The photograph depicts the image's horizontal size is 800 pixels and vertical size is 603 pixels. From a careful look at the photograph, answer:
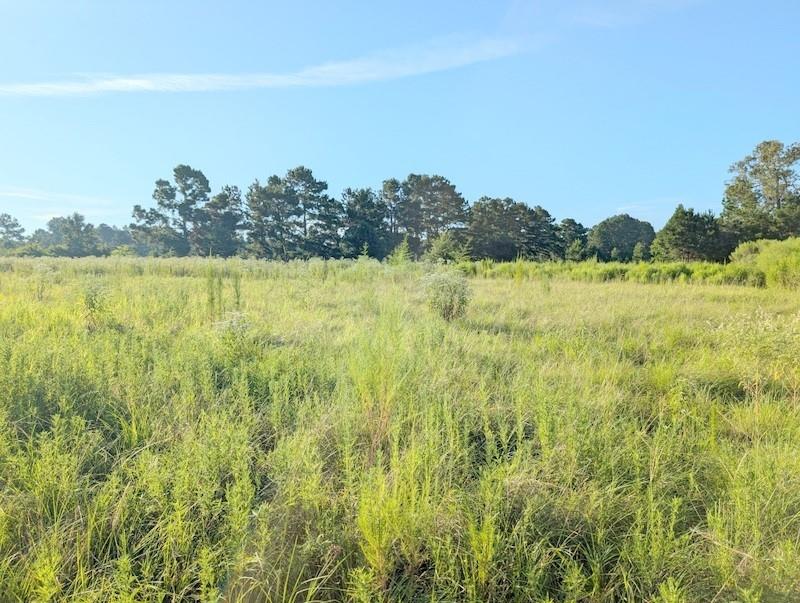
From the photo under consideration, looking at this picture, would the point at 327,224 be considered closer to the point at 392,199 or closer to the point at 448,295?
the point at 392,199

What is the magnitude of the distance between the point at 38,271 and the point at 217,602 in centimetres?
1212

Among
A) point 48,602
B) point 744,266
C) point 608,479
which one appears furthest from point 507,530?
point 744,266

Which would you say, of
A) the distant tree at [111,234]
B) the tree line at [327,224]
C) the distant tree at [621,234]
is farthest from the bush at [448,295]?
the distant tree at [111,234]

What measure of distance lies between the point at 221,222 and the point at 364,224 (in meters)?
13.3

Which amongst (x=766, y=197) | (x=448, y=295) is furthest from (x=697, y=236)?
(x=448, y=295)

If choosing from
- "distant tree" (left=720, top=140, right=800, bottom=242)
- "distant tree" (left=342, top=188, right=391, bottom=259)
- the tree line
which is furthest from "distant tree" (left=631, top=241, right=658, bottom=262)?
"distant tree" (left=342, top=188, right=391, bottom=259)

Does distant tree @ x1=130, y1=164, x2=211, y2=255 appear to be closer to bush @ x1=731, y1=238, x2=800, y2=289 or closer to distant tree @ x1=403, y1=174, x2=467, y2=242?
distant tree @ x1=403, y1=174, x2=467, y2=242

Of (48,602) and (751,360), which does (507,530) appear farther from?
(751,360)

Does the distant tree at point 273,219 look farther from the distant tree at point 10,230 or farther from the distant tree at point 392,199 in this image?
the distant tree at point 10,230

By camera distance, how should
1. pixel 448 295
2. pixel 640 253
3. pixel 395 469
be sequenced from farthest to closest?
pixel 640 253
pixel 448 295
pixel 395 469

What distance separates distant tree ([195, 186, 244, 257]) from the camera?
40.7m

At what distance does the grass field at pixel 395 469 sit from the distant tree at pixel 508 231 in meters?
36.8

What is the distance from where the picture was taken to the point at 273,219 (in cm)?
4069

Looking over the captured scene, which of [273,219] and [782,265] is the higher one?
[273,219]
